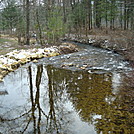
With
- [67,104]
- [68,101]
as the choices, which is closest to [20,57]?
[68,101]

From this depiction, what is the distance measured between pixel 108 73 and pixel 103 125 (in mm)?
4120

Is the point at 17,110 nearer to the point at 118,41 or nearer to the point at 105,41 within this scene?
the point at 118,41

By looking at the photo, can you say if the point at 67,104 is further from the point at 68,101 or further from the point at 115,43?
the point at 115,43

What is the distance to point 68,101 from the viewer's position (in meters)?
5.46

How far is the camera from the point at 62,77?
777cm

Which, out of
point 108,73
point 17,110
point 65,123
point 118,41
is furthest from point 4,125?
point 118,41

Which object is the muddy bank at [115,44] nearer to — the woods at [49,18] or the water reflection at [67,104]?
the woods at [49,18]

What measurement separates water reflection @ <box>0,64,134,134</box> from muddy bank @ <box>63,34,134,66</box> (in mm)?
2775

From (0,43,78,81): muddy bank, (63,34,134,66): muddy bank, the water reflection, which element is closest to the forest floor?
(63,34,134,66): muddy bank

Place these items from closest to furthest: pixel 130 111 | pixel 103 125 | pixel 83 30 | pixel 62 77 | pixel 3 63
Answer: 1. pixel 103 125
2. pixel 130 111
3. pixel 62 77
4. pixel 3 63
5. pixel 83 30

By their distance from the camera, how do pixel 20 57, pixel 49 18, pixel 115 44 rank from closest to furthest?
pixel 20 57
pixel 115 44
pixel 49 18

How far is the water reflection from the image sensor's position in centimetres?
411

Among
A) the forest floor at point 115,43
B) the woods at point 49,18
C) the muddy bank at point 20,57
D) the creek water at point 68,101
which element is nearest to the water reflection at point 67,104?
the creek water at point 68,101

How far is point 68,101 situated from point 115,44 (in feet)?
29.8
